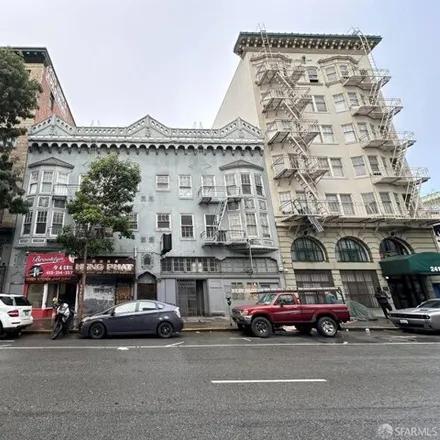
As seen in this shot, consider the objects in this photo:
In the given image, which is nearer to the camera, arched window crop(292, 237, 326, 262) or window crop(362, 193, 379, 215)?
arched window crop(292, 237, 326, 262)

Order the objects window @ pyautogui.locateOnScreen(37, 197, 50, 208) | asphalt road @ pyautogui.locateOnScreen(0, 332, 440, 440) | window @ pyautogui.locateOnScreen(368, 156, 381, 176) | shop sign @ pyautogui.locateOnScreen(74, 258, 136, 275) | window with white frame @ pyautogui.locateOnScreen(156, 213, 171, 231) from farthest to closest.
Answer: window @ pyautogui.locateOnScreen(368, 156, 381, 176)
window with white frame @ pyautogui.locateOnScreen(156, 213, 171, 231)
window @ pyautogui.locateOnScreen(37, 197, 50, 208)
shop sign @ pyautogui.locateOnScreen(74, 258, 136, 275)
asphalt road @ pyautogui.locateOnScreen(0, 332, 440, 440)

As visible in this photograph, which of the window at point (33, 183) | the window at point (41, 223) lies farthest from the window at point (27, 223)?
the window at point (33, 183)

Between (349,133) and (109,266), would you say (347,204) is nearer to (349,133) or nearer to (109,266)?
(349,133)

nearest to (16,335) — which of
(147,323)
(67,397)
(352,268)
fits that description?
(147,323)

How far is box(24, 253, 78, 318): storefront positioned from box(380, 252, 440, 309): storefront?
71.6 ft

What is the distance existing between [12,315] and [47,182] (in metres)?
11.6

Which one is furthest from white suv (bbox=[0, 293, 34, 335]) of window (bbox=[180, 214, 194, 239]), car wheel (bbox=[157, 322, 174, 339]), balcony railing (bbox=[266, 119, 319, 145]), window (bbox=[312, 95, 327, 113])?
window (bbox=[312, 95, 327, 113])

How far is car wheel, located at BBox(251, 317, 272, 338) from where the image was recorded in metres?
11.7

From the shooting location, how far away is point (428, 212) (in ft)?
73.7

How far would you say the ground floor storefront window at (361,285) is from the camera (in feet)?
65.0

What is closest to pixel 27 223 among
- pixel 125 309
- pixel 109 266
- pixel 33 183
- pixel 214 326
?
pixel 33 183

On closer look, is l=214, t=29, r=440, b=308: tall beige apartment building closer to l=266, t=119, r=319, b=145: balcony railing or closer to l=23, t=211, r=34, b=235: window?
l=266, t=119, r=319, b=145: balcony railing

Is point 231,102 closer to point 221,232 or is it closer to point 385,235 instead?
point 221,232

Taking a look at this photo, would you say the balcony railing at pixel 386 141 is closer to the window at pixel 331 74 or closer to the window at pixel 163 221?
the window at pixel 331 74
